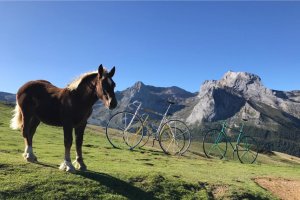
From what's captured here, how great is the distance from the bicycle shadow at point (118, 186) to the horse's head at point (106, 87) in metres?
2.61

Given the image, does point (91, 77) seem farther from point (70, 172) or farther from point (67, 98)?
point (70, 172)

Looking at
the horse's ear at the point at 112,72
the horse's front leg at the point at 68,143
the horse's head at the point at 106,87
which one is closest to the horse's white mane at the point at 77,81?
the horse's head at the point at 106,87

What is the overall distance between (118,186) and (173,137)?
13149 mm

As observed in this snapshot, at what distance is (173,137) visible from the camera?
1009 inches

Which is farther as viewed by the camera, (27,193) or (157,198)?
(157,198)

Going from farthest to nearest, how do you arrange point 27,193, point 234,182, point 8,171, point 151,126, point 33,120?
point 151,126 → point 234,182 → point 33,120 → point 8,171 → point 27,193

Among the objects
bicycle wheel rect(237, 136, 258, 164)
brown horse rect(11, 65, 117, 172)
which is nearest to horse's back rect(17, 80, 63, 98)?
brown horse rect(11, 65, 117, 172)

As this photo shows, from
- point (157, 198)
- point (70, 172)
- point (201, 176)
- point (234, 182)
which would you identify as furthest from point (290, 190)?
point (70, 172)

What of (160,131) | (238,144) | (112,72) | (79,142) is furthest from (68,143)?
(238,144)

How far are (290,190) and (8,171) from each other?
12045 millimetres

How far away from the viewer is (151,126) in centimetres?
2642

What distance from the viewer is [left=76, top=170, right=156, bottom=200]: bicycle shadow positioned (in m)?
12.5

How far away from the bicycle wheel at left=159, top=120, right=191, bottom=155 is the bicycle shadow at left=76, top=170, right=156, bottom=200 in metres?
12.7

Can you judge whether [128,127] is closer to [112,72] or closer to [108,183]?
[108,183]
